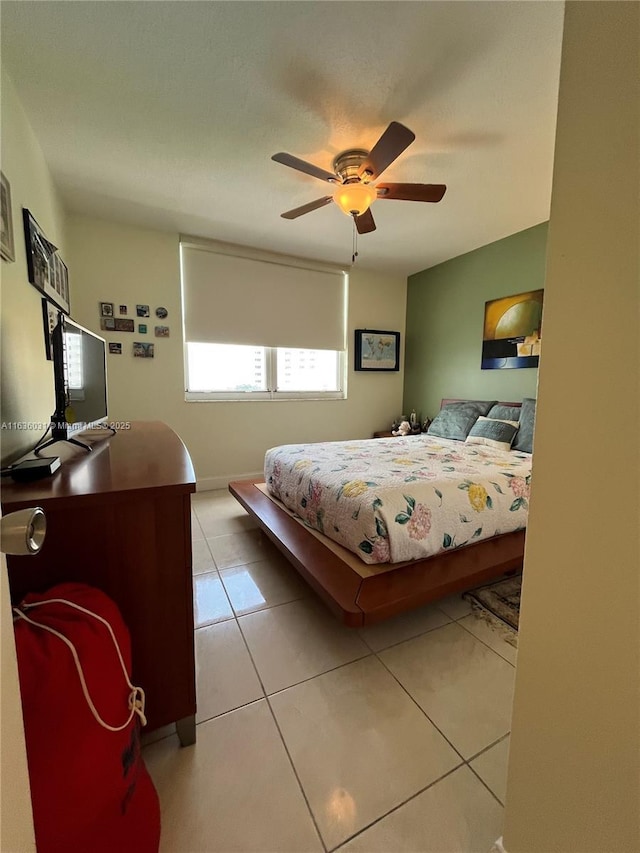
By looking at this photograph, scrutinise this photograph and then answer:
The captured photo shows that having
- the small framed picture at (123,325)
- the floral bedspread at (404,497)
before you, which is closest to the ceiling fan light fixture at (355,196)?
the floral bedspread at (404,497)

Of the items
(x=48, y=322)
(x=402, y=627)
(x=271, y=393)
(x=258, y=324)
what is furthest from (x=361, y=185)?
(x=402, y=627)

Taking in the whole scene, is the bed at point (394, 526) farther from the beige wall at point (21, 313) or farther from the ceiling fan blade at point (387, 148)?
the ceiling fan blade at point (387, 148)

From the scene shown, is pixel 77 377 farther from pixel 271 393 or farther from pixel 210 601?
pixel 271 393

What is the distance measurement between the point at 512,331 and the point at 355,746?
335 cm

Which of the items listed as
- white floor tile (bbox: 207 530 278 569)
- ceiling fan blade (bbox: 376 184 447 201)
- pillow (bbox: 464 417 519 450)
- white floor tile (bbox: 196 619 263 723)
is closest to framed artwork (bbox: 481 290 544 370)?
pillow (bbox: 464 417 519 450)

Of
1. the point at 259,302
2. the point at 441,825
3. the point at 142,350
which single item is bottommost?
the point at 441,825

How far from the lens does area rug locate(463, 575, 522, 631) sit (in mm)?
1683

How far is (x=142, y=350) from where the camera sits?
3.20 meters

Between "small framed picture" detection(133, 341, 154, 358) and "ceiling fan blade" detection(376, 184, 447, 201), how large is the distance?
2353mm

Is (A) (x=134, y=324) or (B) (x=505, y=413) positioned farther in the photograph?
(A) (x=134, y=324)

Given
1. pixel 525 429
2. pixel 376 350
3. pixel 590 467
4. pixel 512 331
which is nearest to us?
pixel 590 467

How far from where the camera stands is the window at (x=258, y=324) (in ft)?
11.1

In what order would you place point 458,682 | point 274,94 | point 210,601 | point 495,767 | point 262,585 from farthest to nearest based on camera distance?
1. point 262,585
2. point 210,601
3. point 274,94
4. point 458,682
5. point 495,767

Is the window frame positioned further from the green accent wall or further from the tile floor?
the tile floor
